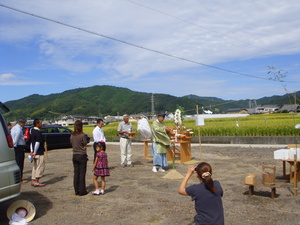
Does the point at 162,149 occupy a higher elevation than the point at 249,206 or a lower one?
higher

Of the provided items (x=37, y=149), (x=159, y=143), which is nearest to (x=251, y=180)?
(x=159, y=143)

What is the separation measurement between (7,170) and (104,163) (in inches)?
94.1

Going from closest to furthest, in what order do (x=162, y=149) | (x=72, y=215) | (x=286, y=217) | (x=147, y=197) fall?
(x=286, y=217)
(x=72, y=215)
(x=147, y=197)
(x=162, y=149)

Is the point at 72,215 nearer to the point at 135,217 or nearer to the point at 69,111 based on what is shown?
the point at 135,217

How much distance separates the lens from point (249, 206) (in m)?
5.73

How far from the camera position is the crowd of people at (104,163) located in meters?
3.23

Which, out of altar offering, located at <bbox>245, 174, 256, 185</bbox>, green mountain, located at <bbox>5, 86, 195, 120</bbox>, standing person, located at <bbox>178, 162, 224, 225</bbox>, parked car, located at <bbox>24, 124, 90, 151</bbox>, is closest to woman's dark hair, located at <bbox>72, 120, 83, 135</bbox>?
altar offering, located at <bbox>245, 174, 256, 185</bbox>

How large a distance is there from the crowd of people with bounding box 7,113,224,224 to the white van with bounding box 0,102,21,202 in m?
1.68

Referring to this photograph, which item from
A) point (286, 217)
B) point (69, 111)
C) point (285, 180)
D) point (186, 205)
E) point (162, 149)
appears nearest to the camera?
point (286, 217)

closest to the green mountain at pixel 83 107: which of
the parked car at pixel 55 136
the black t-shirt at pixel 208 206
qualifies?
the parked car at pixel 55 136

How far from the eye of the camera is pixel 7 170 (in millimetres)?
4879

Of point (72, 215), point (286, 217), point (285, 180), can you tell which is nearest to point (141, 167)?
point (285, 180)

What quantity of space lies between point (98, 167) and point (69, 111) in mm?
100899

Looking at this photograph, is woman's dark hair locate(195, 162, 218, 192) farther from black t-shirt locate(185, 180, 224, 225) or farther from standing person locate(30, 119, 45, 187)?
standing person locate(30, 119, 45, 187)
